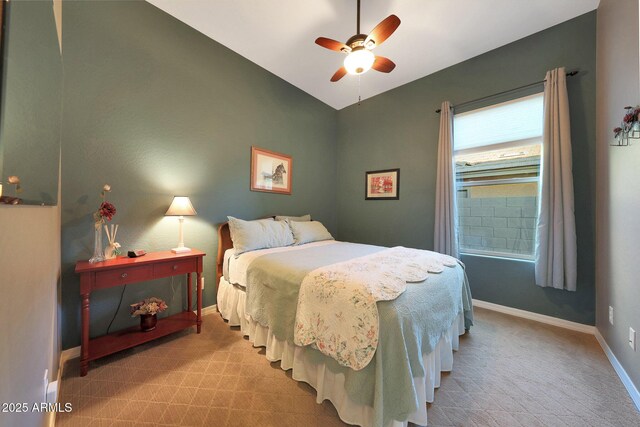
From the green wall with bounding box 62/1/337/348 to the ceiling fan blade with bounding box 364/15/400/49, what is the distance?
5.61ft

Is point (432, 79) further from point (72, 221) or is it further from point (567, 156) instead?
point (72, 221)

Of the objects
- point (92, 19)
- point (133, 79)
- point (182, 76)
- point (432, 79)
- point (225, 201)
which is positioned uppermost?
point (432, 79)

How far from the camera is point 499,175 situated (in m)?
2.76

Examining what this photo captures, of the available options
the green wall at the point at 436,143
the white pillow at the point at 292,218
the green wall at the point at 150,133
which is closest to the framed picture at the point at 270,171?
the green wall at the point at 150,133

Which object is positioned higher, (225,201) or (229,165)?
(229,165)

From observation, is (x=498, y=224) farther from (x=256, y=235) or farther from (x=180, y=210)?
(x=180, y=210)

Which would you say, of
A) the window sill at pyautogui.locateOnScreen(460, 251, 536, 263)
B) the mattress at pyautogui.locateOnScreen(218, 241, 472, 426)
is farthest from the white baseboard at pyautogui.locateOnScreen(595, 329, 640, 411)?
the mattress at pyautogui.locateOnScreen(218, 241, 472, 426)

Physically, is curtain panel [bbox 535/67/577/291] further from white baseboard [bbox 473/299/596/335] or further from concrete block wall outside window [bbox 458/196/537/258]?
white baseboard [bbox 473/299/596/335]

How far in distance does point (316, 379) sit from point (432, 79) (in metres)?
3.75

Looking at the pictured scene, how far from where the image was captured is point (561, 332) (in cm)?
225

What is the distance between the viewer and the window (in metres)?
2.56

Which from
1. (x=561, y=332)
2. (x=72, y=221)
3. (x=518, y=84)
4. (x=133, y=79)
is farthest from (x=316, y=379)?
(x=518, y=84)

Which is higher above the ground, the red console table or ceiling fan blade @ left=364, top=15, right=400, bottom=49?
ceiling fan blade @ left=364, top=15, right=400, bottom=49

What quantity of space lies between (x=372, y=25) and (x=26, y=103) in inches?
107
